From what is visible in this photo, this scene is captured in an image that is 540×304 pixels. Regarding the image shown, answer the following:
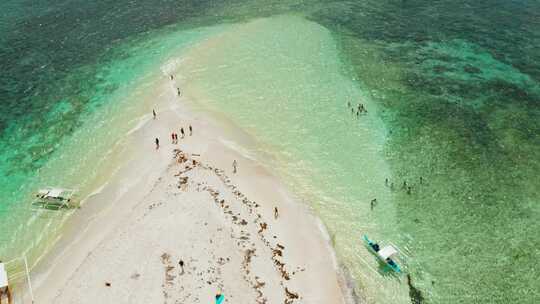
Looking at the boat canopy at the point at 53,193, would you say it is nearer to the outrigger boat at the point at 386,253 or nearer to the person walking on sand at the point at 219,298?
the person walking on sand at the point at 219,298

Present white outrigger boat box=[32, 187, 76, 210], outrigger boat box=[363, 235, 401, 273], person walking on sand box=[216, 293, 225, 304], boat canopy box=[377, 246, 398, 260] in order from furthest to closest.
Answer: white outrigger boat box=[32, 187, 76, 210]
boat canopy box=[377, 246, 398, 260]
outrigger boat box=[363, 235, 401, 273]
person walking on sand box=[216, 293, 225, 304]

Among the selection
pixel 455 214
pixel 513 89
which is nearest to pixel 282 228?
pixel 455 214

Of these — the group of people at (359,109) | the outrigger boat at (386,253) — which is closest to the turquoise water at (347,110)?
the outrigger boat at (386,253)

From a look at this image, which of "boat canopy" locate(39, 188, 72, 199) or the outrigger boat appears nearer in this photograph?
the outrigger boat

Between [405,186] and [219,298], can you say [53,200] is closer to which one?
[219,298]

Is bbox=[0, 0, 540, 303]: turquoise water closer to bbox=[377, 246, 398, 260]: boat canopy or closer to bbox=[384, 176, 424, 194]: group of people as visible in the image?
bbox=[384, 176, 424, 194]: group of people

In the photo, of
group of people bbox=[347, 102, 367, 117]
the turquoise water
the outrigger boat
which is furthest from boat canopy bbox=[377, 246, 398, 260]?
group of people bbox=[347, 102, 367, 117]
